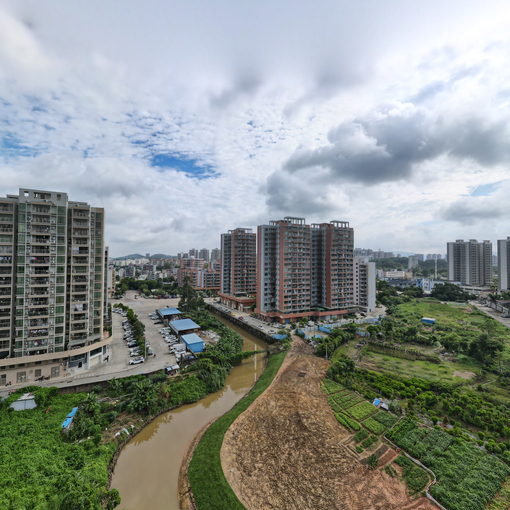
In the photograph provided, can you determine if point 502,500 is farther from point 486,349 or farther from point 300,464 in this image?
point 486,349

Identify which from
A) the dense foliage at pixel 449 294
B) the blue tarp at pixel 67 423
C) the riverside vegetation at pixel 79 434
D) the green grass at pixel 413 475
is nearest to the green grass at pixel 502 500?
the green grass at pixel 413 475

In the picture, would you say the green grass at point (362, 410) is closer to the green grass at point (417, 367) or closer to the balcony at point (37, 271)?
the green grass at point (417, 367)

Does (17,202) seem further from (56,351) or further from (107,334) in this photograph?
(107,334)

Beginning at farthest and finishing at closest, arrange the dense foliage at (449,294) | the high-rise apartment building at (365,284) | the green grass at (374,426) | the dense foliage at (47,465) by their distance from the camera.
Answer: the dense foliage at (449,294)
the high-rise apartment building at (365,284)
the green grass at (374,426)
the dense foliage at (47,465)

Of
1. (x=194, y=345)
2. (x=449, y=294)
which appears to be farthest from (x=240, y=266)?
(x=449, y=294)

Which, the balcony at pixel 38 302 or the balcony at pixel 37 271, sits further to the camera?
the balcony at pixel 37 271

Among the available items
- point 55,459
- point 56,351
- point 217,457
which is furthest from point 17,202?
point 217,457

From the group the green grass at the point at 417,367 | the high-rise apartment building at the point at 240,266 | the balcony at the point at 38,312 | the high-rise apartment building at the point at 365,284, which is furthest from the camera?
the high-rise apartment building at the point at 240,266
